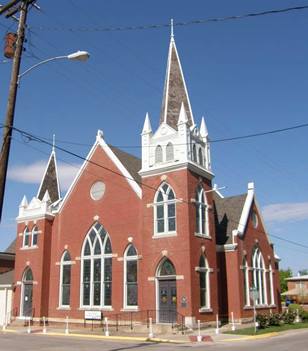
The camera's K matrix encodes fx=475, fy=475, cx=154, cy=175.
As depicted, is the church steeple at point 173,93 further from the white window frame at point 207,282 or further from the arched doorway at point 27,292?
the arched doorway at point 27,292

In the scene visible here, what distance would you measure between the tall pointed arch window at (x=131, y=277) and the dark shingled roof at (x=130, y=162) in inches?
192

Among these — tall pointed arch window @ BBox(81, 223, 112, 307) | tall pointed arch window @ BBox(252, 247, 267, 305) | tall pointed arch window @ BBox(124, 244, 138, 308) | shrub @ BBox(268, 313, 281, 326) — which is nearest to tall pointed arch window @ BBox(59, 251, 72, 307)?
tall pointed arch window @ BBox(81, 223, 112, 307)

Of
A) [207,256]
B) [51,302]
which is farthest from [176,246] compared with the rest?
[51,302]

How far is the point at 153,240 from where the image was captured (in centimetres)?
2975

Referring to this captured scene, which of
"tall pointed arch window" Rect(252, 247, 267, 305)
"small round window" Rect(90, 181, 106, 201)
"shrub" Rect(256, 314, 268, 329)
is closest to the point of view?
"shrub" Rect(256, 314, 268, 329)

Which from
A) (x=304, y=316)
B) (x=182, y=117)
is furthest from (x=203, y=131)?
(x=304, y=316)

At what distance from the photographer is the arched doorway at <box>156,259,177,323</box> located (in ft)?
92.5

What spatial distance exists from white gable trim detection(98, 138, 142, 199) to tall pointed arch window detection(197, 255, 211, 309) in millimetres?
6050

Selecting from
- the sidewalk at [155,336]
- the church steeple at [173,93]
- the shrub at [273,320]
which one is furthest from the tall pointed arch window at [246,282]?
the church steeple at [173,93]

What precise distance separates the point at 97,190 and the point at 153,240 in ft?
23.0

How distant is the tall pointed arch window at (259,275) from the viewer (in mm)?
35094

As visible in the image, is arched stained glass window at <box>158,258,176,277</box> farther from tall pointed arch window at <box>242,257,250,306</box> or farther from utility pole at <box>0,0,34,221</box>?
utility pole at <box>0,0,34,221</box>

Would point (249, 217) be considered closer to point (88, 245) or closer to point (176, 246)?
point (176, 246)

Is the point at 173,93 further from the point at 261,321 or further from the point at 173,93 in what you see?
the point at 261,321
